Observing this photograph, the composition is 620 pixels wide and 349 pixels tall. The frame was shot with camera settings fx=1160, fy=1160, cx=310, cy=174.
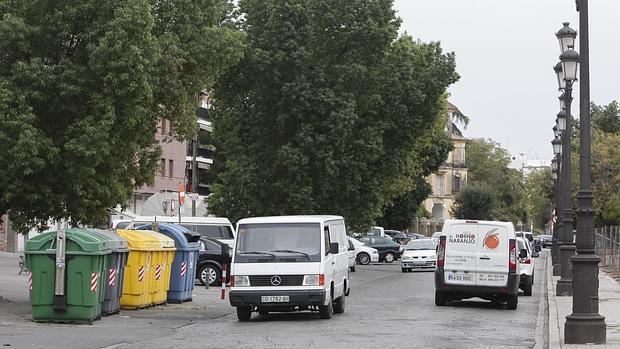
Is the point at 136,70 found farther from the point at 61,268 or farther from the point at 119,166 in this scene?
the point at 61,268

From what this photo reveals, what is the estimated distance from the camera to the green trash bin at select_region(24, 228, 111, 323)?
2045cm

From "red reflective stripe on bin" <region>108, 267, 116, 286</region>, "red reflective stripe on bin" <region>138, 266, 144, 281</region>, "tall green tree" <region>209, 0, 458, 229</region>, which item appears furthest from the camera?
"tall green tree" <region>209, 0, 458, 229</region>

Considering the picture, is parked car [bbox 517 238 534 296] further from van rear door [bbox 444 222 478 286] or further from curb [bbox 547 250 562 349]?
van rear door [bbox 444 222 478 286]

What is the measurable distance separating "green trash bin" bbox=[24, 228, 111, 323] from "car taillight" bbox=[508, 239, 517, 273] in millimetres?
10190

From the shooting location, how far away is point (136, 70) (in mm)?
23219

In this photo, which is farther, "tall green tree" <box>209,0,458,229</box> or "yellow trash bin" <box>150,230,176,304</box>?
"tall green tree" <box>209,0,458,229</box>

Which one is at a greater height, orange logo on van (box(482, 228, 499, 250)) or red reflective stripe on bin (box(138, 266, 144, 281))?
orange logo on van (box(482, 228, 499, 250))

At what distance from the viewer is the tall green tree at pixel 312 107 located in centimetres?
4569

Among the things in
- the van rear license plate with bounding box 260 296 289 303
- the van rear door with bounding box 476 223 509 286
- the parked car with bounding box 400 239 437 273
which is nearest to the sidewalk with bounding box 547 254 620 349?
the van rear door with bounding box 476 223 509 286

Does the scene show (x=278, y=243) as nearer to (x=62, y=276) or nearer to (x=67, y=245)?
(x=67, y=245)

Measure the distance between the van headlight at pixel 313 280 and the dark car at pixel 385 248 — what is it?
4163 cm

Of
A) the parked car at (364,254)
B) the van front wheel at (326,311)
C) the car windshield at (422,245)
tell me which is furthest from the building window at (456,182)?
the van front wheel at (326,311)

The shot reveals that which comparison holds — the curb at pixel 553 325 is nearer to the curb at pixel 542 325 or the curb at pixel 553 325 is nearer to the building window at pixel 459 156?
the curb at pixel 542 325

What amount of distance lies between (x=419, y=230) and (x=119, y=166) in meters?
111
